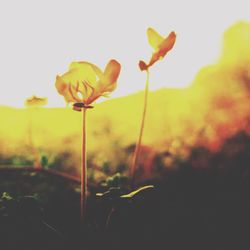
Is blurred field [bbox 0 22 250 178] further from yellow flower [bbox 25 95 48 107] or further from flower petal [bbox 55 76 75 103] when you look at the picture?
flower petal [bbox 55 76 75 103]

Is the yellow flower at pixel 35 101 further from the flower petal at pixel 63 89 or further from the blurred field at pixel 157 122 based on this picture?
the flower petal at pixel 63 89

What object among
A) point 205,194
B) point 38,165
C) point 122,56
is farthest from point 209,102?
point 38,165

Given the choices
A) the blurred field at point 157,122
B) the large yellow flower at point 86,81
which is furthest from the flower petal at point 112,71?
the blurred field at point 157,122

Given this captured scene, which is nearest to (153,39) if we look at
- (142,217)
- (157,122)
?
(142,217)

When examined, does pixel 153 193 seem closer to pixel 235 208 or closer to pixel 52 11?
pixel 235 208

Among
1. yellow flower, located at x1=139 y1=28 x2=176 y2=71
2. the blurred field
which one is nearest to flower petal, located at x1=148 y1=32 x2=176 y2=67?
yellow flower, located at x1=139 y1=28 x2=176 y2=71

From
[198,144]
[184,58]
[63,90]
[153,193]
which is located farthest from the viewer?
[184,58]
